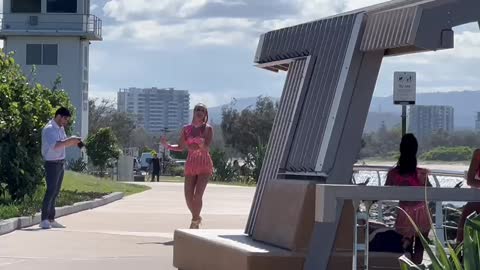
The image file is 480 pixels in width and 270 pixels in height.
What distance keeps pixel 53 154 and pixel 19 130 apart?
127 inches

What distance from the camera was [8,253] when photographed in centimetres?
1280

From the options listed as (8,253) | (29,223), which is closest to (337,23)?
(8,253)

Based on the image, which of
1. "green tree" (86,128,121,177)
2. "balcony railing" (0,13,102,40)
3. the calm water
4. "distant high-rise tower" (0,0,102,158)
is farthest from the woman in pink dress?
"balcony railing" (0,13,102,40)

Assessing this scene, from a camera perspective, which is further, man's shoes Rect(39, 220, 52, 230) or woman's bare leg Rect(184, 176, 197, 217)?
man's shoes Rect(39, 220, 52, 230)

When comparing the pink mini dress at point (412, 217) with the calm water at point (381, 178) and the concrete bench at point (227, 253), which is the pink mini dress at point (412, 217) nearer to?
the concrete bench at point (227, 253)

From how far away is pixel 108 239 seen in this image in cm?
1493

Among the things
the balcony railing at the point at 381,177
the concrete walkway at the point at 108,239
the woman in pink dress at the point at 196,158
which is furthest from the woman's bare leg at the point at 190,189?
the balcony railing at the point at 381,177

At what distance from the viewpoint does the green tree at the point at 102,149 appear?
180 ft

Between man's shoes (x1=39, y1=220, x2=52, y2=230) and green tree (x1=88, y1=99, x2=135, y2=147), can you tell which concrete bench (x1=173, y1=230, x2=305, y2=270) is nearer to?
man's shoes (x1=39, y1=220, x2=52, y2=230)

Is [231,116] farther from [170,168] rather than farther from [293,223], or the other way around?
[293,223]

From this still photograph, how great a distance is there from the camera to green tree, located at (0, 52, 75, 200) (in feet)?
60.7

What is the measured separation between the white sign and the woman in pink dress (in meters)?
3.15

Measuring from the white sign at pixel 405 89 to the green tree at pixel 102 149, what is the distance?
38.9 metres

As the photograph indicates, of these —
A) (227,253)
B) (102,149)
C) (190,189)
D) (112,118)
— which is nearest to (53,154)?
(190,189)
